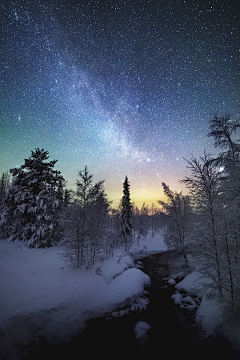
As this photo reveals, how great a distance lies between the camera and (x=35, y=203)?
18.0 meters

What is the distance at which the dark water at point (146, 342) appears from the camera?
6867 mm

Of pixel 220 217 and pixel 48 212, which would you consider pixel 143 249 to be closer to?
pixel 48 212

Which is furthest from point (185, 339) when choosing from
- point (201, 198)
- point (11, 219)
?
point (11, 219)

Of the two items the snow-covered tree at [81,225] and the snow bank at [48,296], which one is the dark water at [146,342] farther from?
the snow-covered tree at [81,225]

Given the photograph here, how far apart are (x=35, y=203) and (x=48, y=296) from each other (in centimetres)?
1133

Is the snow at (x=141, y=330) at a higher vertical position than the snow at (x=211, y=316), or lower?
lower

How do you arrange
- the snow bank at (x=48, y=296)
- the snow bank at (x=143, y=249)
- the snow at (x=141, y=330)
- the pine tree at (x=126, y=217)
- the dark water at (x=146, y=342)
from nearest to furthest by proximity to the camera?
the dark water at (x=146, y=342), the snow bank at (x=48, y=296), the snow at (x=141, y=330), the pine tree at (x=126, y=217), the snow bank at (x=143, y=249)

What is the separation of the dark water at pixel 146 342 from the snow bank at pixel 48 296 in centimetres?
53

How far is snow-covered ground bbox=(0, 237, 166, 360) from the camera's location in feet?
22.9

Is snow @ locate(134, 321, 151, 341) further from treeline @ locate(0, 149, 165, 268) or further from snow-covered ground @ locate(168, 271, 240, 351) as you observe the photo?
treeline @ locate(0, 149, 165, 268)

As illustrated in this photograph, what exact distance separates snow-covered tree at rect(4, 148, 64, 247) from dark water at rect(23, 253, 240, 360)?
11.6 metres

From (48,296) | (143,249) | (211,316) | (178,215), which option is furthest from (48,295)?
(143,249)

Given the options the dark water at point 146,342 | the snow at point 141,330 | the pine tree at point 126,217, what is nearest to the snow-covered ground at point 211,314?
the dark water at point 146,342

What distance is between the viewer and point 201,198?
32.3 ft
